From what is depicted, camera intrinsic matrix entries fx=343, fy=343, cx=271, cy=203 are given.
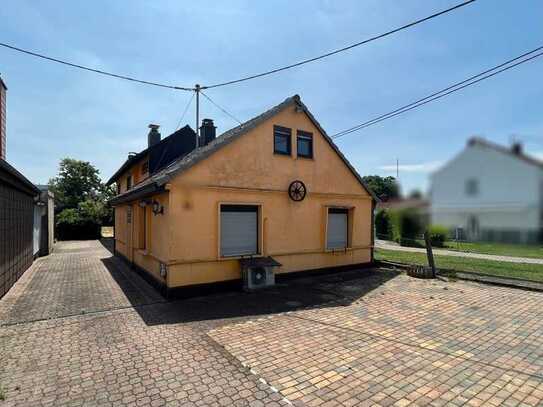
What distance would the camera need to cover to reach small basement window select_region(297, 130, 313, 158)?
11523 mm

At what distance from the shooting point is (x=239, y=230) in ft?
32.4

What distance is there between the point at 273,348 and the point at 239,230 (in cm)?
451

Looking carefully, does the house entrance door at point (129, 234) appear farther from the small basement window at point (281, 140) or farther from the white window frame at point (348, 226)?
the white window frame at point (348, 226)

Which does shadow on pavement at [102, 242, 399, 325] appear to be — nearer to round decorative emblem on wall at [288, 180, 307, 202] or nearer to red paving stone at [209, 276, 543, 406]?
red paving stone at [209, 276, 543, 406]

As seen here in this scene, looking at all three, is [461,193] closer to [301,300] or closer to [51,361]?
[51,361]

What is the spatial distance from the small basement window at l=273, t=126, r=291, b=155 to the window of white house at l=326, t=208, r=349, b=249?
9.25 ft

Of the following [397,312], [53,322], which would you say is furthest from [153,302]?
[397,312]

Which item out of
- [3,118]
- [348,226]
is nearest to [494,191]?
[348,226]

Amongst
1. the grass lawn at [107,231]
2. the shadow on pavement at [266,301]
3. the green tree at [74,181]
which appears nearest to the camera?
the shadow on pavement at [266,301]

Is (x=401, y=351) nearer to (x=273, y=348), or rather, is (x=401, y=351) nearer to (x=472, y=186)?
(x=273, y=348)

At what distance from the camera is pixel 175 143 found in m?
16.0

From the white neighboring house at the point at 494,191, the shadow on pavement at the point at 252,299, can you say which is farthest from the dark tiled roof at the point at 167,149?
the white neighboring house at the point at 494,191

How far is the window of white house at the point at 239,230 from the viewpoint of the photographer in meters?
9.60

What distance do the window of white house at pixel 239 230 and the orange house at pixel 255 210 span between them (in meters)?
0.03
